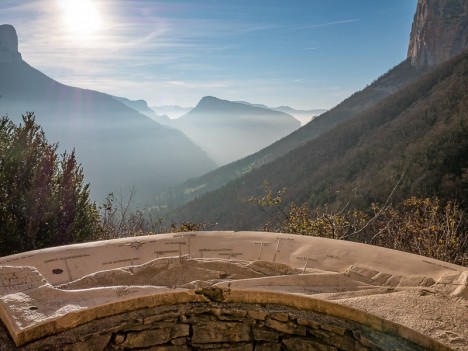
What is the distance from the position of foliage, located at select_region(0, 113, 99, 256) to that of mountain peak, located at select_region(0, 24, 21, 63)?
456ft

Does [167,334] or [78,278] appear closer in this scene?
[167,334]

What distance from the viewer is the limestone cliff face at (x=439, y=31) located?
311 feet

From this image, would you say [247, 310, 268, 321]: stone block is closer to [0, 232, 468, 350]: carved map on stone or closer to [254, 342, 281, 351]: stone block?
[0, 232, 468, 350]: carved map on stone

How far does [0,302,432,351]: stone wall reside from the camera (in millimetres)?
2934

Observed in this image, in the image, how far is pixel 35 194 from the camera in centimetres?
834

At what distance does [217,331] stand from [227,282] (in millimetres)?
367

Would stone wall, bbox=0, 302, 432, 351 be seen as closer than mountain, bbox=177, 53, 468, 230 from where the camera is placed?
Yes

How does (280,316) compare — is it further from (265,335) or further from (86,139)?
(86,139)

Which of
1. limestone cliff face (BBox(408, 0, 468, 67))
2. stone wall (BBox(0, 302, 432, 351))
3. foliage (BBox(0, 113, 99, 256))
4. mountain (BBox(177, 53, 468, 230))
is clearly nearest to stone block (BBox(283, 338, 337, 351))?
stone wall (BBox(0, 302, 432, 351))

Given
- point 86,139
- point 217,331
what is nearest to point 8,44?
point 86,139

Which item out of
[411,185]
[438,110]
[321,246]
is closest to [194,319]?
[321,246]

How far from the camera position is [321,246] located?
442 cm

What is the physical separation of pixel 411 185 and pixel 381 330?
102 ft

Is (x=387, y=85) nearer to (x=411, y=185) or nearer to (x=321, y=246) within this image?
(x=411, y=185)
